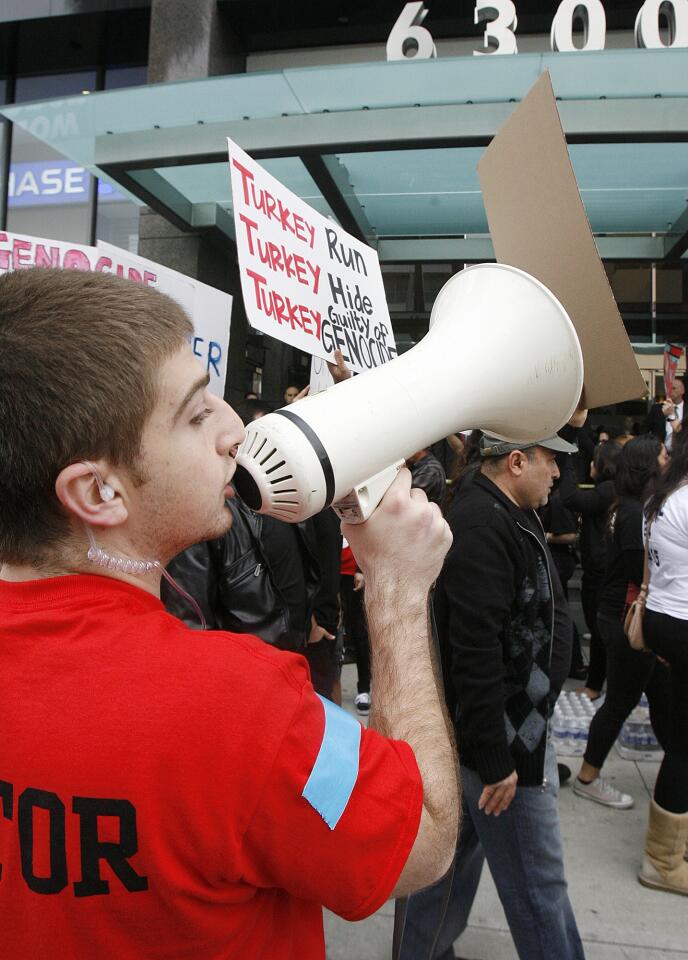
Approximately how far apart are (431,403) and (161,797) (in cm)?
65

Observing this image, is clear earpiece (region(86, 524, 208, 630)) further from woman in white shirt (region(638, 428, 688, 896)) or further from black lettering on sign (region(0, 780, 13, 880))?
woman in white shirt (region(638, 428, 688, 896))

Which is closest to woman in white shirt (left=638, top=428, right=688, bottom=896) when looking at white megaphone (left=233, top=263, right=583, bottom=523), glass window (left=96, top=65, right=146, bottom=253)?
white megaphone (left=233, top=263, right=583, bottom=523)

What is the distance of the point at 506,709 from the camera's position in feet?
7.29

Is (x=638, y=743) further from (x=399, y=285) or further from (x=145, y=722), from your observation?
(x=399, y=285)

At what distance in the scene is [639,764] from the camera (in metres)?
4.29

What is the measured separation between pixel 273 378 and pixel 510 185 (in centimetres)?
739

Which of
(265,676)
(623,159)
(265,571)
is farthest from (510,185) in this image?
(623,159)

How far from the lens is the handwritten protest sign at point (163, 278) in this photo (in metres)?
2.85

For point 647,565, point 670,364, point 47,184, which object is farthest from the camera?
point 47,184

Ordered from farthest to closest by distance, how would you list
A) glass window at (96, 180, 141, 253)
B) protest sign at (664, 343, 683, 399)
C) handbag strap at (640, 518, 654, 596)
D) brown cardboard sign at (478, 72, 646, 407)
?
1. glass window at (96, 180, 141, 253)
2. protest sign at (664, 343, 683, 399)
3. handbag strap at (640, 518, 654, 596)
4. brown cardboard sign at (478, 72, 646, 407)

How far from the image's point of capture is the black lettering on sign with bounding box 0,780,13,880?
2.53 ft

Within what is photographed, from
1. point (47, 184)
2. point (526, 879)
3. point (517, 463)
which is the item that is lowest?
point (526, 879)

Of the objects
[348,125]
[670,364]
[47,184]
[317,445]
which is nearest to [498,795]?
[317,445]

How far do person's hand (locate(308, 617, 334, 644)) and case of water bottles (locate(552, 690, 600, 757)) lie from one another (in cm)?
145
